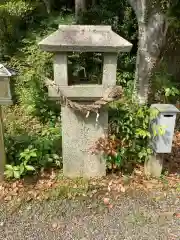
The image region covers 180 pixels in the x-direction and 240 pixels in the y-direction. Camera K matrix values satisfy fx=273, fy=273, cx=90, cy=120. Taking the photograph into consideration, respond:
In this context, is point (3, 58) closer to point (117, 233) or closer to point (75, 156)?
point (75, 156)

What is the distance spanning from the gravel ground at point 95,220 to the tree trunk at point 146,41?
7.80 ft

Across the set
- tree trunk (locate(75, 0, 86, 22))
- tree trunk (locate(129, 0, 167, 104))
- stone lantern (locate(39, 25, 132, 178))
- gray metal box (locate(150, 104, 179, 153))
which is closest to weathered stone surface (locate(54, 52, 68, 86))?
stone lantern (locate(39, 25, 132, 178))

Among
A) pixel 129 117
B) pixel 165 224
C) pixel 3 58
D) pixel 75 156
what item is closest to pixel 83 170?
pixel 75 156

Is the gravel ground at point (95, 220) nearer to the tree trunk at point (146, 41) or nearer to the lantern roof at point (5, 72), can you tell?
the lantern roof at point (5, 72)

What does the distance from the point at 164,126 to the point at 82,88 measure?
3.65ft

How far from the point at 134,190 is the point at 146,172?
38 centimetres

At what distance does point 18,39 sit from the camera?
798 cm

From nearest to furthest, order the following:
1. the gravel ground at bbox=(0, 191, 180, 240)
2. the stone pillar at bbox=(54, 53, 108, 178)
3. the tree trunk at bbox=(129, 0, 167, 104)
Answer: the gravel ground at bbox=(0, 191, 180, 240) → the stone pillar at bbox=(54, 53, 108, 178) → the tree trunk at bbox=(129, 0, 167, 104)

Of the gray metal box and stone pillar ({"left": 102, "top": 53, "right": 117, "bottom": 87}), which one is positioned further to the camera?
the gray metal box

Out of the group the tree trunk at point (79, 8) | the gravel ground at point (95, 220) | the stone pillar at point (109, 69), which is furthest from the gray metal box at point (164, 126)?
the tree trunk at point (79, 8)

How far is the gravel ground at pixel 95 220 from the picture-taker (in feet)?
9.32

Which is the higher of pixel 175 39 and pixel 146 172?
pixel 175 39

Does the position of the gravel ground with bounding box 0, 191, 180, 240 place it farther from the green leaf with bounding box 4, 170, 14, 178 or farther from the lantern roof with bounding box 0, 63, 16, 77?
the lantern roof with bounding box 0, 63, 16, 77

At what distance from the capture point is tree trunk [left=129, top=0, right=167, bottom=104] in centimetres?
464
